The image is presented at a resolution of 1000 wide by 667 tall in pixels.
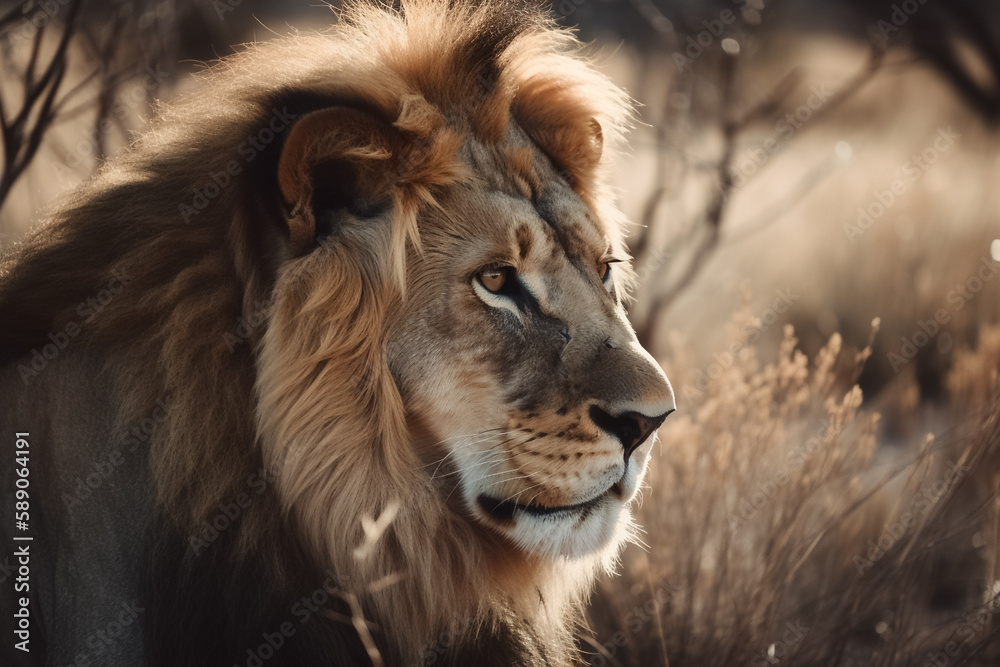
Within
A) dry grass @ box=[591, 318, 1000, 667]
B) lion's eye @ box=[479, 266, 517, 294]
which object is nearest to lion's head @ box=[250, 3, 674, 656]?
lion's eye @ box=[479, 266, 517, 294]

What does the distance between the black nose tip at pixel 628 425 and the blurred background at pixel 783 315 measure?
1070 millimetres

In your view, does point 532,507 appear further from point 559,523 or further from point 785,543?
point 785,543

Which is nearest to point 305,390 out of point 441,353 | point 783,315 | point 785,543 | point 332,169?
point 441,353

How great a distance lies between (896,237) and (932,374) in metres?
2.00

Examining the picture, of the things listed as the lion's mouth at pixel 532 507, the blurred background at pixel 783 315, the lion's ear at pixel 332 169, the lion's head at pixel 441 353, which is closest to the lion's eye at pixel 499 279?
the lion's head at pixel 441 353

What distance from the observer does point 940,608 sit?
4660 mm

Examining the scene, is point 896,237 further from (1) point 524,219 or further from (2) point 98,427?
(2) point 98,427

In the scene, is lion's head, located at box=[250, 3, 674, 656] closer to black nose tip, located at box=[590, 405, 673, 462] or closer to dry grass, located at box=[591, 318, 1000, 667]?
black nose tip, located at box=[590, 405, 673, 462]

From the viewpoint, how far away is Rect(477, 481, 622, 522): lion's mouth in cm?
239

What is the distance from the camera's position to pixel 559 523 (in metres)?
2.40

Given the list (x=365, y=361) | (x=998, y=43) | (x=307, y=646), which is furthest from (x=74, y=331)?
(x=998, y=43)

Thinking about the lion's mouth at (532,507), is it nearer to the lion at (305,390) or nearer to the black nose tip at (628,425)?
the lion at (305,390)

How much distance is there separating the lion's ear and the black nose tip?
811 millimetres

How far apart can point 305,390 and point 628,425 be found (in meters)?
0.84
